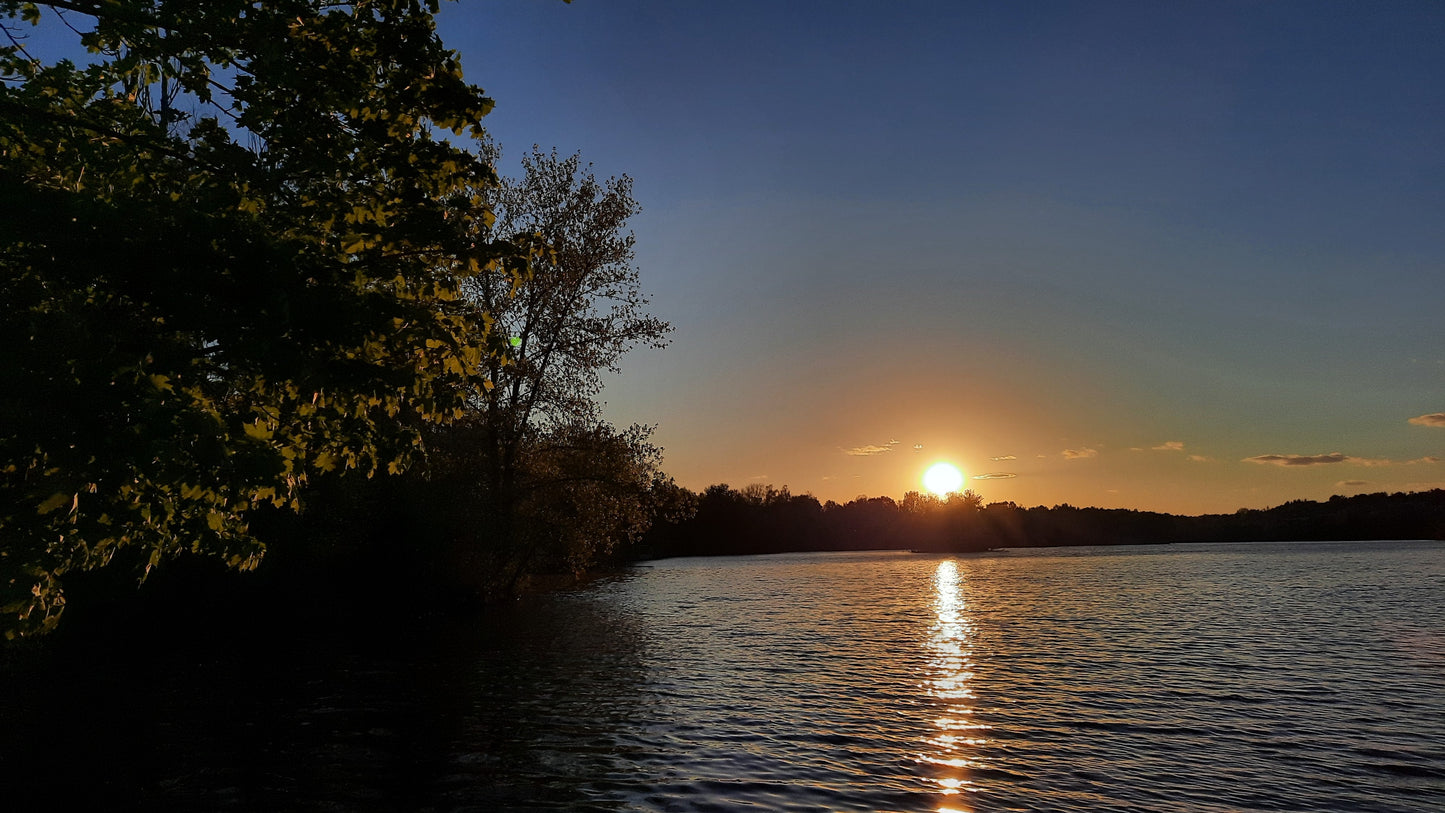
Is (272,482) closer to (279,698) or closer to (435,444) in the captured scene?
(279,698)

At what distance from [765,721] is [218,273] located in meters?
15.4

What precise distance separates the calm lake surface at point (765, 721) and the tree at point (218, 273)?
708cm

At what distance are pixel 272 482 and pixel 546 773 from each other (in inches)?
366

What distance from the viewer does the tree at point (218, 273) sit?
28.4ft

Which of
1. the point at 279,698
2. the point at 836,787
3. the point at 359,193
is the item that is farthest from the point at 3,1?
the point at 279,698

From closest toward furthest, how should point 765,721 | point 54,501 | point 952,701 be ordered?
point 54,501 < point 765,721 < point 952,701

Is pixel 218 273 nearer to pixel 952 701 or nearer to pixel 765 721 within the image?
pixel 765 721

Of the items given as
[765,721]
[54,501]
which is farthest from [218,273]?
[765,721]

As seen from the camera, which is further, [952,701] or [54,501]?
[952,701]

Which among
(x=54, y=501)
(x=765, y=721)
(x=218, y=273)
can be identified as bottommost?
(x=765, y=721)

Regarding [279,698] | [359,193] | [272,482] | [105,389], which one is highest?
[359,193]

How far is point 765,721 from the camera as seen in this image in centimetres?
1984

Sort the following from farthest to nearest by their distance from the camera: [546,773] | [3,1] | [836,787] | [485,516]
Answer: [485,516] → [546,773] → [836,787] → [3,1]

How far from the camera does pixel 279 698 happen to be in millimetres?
23375
